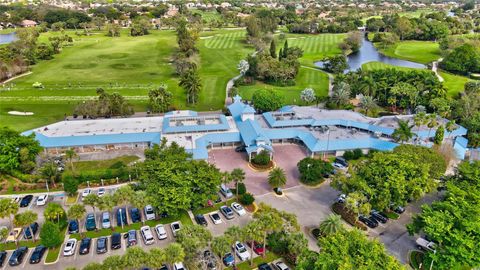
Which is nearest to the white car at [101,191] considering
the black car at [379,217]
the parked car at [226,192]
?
the parked car at [226,192]

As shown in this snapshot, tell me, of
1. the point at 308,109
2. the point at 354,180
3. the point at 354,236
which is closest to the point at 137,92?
the point at 308,109

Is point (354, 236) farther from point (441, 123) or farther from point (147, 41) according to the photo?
point (147, 41)

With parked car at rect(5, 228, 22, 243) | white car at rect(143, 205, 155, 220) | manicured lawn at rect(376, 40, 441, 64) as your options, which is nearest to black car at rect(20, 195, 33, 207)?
parked car at rect(5, 228, 22, 243)

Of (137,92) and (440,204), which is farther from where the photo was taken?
(137,92)

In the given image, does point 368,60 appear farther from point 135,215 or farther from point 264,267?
point 264,267

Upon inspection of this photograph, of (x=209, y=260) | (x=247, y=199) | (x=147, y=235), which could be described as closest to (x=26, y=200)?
(x=147, y=235)

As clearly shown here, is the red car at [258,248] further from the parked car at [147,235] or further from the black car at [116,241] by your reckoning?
the black car at [116,241]
